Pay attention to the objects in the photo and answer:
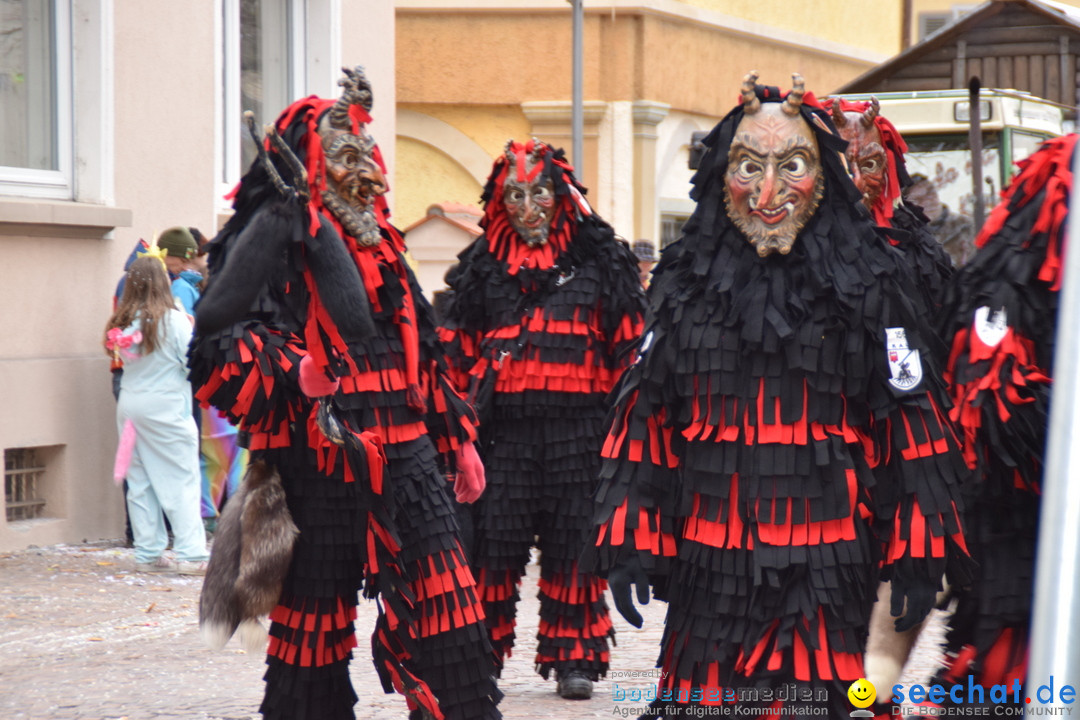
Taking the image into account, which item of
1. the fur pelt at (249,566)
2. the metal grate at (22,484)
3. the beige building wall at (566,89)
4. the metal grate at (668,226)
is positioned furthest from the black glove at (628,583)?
the metal grate at (668,226)

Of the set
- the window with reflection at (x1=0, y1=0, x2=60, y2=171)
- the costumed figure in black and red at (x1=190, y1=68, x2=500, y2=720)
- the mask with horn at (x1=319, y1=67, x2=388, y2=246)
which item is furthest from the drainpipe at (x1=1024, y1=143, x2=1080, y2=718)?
the window with reflection at (x1=0, y1=0, x2=60, y2=171)

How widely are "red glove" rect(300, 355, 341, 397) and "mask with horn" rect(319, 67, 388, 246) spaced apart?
544mm

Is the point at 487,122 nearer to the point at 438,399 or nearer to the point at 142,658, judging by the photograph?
the point at 142,658

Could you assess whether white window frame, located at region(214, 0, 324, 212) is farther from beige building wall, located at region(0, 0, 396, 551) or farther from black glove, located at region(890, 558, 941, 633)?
black glove, located at region(890, 558, 941, 633)

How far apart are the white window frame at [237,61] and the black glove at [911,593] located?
7044 millimetres

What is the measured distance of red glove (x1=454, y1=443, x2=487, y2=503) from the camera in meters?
4.77

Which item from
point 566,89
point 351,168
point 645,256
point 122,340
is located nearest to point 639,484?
point 351,168

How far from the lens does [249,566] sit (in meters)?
4.16

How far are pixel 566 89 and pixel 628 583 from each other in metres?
15.5

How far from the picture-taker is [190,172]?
33.3 feet

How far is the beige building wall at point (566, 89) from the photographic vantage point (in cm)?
1847

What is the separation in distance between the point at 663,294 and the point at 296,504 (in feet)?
4.43

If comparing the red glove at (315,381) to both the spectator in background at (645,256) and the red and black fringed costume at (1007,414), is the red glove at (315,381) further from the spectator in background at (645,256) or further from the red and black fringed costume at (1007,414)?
the spectator in background at (645,256)

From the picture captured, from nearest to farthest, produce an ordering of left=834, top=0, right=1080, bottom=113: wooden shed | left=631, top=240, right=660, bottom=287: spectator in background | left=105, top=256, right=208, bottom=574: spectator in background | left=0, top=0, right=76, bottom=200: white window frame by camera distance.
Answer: left=105, top=256, right=208, bottom=574: spectator in background < left=0, top=0, right=76, bottom=200: white window frame < left=631, top=240, right=660, bottom=287: spectator in background < left=834, top=0, right=1080, bottom=113: wooden shed
